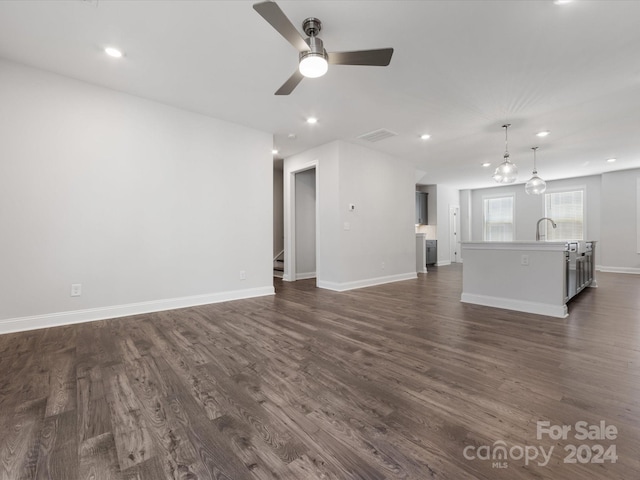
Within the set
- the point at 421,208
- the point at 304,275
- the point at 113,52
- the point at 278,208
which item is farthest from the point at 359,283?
the point at 421,208

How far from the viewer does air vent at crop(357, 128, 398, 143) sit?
4812 millimetres

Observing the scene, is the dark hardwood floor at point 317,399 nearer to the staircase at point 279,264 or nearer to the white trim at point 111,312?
the white trim at point 111,312

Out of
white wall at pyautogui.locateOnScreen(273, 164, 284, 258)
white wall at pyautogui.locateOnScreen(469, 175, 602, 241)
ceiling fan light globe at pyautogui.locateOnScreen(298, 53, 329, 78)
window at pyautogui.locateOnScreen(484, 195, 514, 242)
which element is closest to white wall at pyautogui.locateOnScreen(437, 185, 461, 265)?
white wall at pyautogui.locateOnScreen(469, 175, 602, 241)

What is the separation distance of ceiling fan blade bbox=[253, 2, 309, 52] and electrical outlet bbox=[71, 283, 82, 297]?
347 centimetres

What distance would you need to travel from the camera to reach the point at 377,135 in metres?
5.00

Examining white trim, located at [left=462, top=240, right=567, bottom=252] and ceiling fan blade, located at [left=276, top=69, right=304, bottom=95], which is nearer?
ceiling fan blade, located at [left=276, top=69, right=304, bottom=95]

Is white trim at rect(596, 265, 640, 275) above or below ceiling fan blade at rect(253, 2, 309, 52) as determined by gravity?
below

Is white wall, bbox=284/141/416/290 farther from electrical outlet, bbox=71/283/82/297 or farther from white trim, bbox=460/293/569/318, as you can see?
electrical outlet, bbox=71/283/82/297

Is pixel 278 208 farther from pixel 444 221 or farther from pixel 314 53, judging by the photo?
pixel 444 221

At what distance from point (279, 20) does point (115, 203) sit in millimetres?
2996

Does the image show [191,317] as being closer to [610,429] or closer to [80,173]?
[80,173]

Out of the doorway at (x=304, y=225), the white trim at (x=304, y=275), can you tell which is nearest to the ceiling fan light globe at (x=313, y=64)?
the doorway at (x=304, y=225)

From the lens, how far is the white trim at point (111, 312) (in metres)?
2.98

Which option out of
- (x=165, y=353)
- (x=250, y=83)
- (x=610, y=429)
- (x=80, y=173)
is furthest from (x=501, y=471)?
(x=80, y=173)
